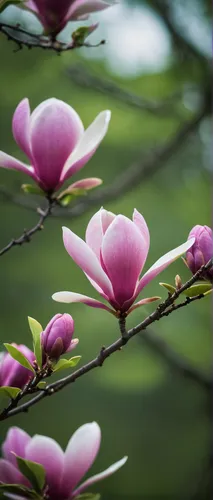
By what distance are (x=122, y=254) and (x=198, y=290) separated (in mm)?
46

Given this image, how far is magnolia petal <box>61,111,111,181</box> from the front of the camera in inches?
16.5

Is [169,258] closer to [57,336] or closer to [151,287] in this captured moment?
[57,336]

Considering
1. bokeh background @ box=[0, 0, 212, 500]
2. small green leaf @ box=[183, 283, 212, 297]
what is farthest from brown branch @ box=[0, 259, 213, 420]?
bokeh background @ box=[0, 0, 212, 500]

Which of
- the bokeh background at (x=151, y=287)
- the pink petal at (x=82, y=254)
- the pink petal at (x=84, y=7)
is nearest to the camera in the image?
the pink petal at (x=82, y=254)

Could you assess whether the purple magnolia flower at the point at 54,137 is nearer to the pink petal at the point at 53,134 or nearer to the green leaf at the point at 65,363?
the pink petal at the point at 53,134

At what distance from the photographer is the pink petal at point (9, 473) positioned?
0.41 m

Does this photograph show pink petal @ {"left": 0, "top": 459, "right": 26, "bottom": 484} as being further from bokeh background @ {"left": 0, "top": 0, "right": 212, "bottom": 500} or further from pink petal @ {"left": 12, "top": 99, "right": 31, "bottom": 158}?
bokeh background @ {"left": 0, "top": 0, "right": 212, "bottom": 500}

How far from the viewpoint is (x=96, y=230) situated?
376mm

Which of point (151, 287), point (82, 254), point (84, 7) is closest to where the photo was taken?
point (82, 254)

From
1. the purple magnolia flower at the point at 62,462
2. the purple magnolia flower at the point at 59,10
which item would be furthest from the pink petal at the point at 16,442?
the purple magnolia flower at the point at 59,10

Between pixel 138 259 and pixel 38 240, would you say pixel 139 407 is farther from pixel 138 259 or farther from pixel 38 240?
pixel 138 259

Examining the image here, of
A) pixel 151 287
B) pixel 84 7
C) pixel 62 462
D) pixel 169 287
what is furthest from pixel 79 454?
pixel 151 287

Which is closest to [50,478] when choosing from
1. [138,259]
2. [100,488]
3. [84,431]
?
[84,431]

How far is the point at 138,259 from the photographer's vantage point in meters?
0.36
